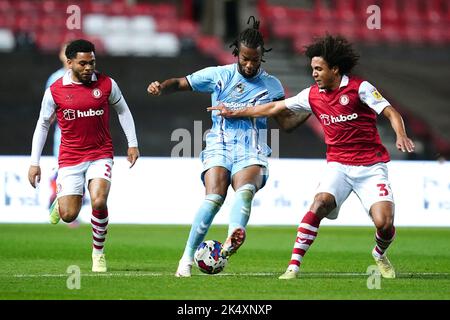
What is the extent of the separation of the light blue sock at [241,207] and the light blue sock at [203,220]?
0.20m

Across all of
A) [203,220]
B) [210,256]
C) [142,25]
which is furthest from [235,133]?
[142,25]

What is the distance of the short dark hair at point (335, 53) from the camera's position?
10.3 m

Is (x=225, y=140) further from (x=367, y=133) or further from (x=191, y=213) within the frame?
(x=191, y=213)

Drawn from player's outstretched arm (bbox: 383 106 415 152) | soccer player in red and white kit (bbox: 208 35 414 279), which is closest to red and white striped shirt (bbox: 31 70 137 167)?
soccer player in red and white kit (bbox: 208 35 414 279)

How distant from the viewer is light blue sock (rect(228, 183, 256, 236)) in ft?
32.6

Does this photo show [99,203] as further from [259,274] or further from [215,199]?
[259,274]

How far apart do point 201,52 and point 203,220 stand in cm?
1493

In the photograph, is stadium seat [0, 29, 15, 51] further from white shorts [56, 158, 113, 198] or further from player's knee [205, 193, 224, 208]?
player's knee [205, 193, 224, 208]

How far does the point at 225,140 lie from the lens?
10547 mm

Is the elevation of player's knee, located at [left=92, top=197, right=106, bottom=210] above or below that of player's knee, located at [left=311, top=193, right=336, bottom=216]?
below

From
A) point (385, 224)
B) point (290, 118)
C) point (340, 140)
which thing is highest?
point (290, 118)

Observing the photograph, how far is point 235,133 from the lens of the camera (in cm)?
1057
